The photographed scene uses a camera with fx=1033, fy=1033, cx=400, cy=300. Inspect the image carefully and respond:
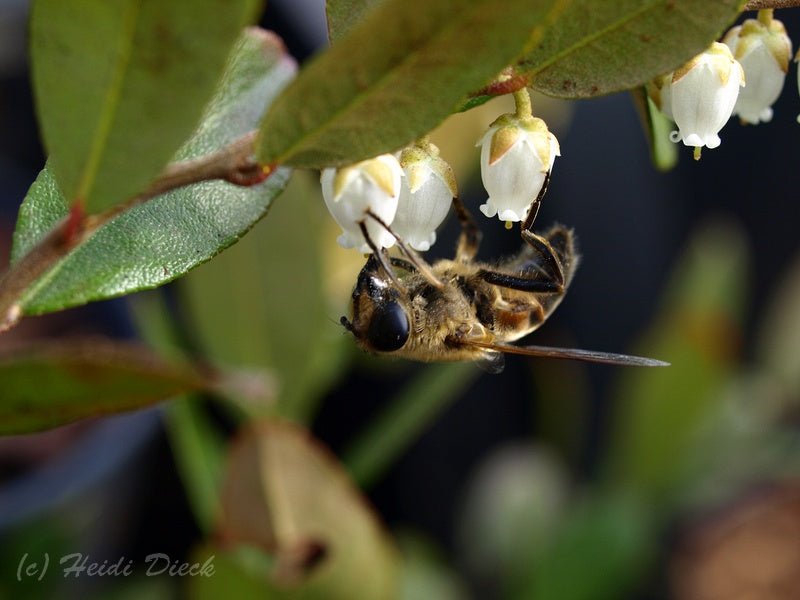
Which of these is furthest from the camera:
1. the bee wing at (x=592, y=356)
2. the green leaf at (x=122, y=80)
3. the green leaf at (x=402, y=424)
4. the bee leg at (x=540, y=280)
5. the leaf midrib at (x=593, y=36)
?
the green leaf at (x=402, y=424)

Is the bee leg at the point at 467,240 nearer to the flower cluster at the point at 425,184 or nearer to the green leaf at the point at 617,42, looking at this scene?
the flower cluster at the point at 425,184

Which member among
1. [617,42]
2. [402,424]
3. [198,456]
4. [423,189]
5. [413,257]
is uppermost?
[617,42]

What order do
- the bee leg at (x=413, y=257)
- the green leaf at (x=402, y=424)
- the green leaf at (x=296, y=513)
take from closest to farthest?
the bee leg at (x=413, y=257) → the green leaf at (x=296, y=513) → the green leaf at (x=402, y=424)

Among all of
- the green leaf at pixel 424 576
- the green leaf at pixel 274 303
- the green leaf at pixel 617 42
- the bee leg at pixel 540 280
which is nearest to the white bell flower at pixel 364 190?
the green leaf at pixel 617 42

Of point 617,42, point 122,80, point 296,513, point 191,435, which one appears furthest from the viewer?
point 191,435

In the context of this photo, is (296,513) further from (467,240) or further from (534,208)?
(534,208)

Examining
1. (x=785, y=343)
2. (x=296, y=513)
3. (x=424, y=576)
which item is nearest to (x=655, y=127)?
(x=296, y=513)
